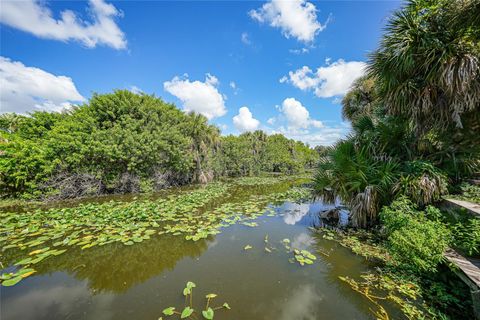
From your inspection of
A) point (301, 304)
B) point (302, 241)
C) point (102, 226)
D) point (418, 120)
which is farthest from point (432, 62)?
point (102, 226)

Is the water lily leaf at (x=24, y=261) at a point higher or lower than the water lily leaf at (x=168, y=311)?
lower

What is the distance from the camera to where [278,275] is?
10.3ft

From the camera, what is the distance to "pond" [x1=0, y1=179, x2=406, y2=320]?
7.84 ft

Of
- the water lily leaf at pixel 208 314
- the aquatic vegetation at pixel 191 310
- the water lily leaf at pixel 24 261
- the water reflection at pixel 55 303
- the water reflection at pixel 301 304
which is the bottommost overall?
the water reflection at pixel 55 303

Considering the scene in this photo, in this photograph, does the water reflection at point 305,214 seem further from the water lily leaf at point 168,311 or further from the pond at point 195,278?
the water lily leaf at point 168,311

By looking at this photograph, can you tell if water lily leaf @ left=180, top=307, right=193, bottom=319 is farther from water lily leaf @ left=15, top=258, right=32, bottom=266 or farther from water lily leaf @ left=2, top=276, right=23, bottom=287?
water lily leaf @ left=15, top=258, right=32, bottom=266

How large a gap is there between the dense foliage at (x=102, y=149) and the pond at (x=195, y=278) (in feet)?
16.2

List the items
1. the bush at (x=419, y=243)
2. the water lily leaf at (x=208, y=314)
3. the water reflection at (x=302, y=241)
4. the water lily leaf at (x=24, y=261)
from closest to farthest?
the water lily leaf at (x=208, y=314)
the bush at (x=419, y=243)
the water lily leaf at (x=24, y=261)
the water reflection at (x=302, y=241)

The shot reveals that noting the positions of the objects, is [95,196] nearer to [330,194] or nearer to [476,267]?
[330,194]

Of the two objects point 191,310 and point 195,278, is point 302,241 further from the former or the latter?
point 191,310

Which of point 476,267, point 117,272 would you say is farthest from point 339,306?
point 117,272

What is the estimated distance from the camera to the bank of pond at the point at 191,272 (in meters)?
2.39

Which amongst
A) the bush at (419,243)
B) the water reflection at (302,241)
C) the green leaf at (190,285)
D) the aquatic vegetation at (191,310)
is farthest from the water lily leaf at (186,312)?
the bush at (419,243)

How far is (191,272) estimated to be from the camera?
10.6 feet
